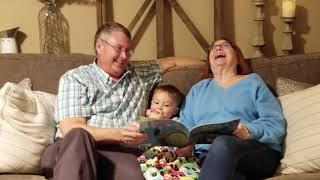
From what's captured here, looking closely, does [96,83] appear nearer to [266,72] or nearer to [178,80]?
[178,80]

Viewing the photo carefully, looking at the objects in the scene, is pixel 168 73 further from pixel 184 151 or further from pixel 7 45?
pixel 7 45

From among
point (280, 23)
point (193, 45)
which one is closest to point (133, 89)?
point (193, 45)

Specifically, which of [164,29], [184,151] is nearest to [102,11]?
[164,29]

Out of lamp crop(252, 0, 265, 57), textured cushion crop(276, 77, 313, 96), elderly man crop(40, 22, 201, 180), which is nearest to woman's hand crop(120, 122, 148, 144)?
elderly man crop(40, 22, 201, 180)

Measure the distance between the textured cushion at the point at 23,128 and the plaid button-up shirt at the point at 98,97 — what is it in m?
0.07

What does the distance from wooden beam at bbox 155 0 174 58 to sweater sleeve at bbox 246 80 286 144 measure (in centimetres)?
91

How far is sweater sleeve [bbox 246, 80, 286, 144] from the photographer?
2.04 m

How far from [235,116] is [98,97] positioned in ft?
2.00

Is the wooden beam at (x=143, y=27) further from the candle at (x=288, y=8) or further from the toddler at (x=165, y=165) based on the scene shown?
the toddler at (x=165, y=165)

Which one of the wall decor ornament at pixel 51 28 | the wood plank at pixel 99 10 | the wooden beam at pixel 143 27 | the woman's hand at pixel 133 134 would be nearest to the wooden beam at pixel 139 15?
the wooden beam at pixel 143 27

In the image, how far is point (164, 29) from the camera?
302cm

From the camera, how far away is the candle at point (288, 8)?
2998 millimetres

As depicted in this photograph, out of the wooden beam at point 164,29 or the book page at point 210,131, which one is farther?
the wooden beam at point 164,29

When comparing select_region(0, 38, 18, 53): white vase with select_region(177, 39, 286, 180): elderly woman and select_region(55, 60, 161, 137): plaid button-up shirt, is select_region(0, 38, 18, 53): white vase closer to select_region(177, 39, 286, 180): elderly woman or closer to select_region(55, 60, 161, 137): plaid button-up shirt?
select_region(55, 60, 161, 137): plaid button-up shirt
